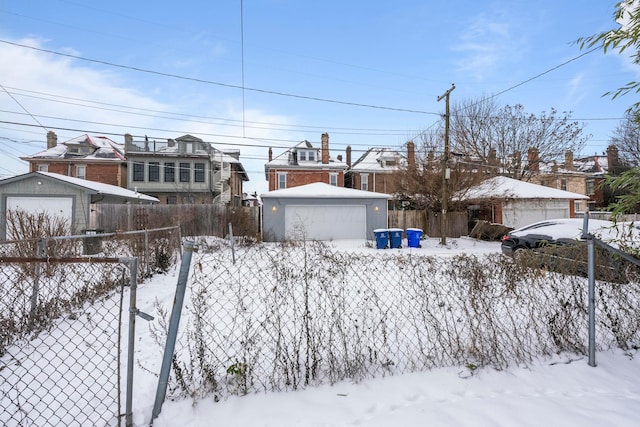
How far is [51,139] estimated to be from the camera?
31984 millimetres

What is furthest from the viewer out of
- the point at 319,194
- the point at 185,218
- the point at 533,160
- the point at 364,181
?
the point at 364,181

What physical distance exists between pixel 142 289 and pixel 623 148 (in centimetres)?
3607

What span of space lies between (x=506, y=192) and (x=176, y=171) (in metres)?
25.1

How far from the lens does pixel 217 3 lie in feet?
30.4

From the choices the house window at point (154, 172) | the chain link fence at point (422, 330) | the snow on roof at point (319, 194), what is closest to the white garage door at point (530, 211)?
the snow on roof at point (319, 194)

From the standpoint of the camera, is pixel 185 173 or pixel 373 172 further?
pixel 373 172

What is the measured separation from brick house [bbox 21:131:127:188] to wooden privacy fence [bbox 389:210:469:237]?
2327cm

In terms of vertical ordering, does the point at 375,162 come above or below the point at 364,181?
above

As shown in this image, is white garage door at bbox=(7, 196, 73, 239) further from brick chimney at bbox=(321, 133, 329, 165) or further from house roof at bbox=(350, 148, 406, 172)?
house roof at bbox=(350, 148, 406, 172)

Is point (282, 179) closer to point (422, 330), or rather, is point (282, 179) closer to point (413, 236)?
point (413, 236)

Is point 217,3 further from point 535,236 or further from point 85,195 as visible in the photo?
point 85,195

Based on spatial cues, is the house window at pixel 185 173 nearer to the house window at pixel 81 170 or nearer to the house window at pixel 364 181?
the house window at pixel 81 170

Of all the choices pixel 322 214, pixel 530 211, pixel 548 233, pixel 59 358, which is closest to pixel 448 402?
pixel 59 358

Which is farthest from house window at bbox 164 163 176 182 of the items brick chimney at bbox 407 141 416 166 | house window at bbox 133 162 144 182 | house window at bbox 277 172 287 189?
brick chimney at bbox 407 141 416 166
